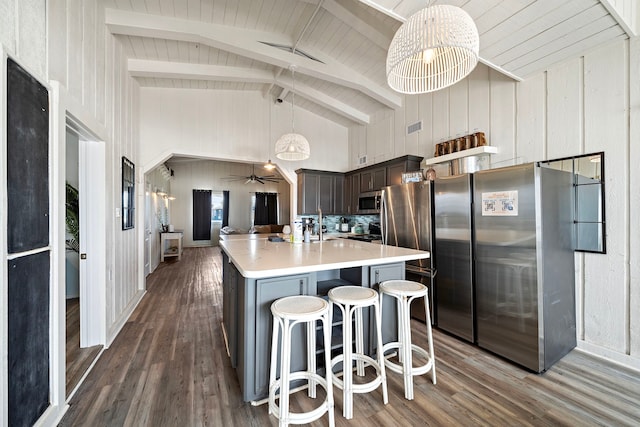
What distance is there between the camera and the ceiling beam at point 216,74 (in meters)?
3.83

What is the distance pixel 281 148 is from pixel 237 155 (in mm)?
2021

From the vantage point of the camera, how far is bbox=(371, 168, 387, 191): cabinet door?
471cm

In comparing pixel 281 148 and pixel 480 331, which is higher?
pixel 281 148

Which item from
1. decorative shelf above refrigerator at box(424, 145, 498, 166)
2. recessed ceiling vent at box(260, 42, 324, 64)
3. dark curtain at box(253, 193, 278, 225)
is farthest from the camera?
dark curtain at box(253, 193, 278, 225)

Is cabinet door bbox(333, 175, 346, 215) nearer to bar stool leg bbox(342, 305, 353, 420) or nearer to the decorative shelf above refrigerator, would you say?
the decorative shelf above refrigerator

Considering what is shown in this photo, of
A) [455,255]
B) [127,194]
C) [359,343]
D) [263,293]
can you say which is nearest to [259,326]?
[263,293]

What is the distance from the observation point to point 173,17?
3029mm

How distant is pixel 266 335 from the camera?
1.71m

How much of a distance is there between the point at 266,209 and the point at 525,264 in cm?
948

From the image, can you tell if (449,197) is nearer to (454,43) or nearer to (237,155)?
(454,43)

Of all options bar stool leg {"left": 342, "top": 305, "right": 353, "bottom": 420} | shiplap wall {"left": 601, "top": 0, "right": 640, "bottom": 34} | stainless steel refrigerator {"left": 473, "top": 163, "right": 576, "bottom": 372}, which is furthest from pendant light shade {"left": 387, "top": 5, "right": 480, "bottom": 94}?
bar stool leg {"left": 342, "top": 305, "right": 353, "bottom": 420}

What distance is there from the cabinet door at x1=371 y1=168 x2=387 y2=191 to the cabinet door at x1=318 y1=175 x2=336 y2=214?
114 centimetres

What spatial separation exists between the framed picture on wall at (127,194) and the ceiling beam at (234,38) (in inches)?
60.5

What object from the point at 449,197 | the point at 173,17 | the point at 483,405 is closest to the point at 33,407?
the point at 483,405
